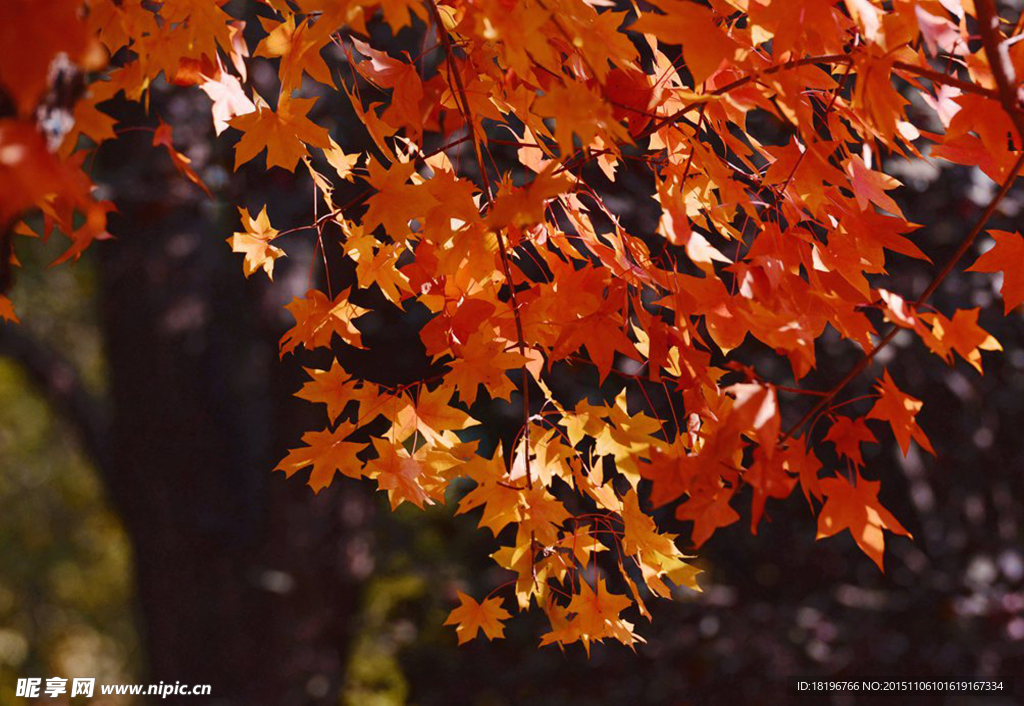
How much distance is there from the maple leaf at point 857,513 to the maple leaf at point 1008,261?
0.30 metres

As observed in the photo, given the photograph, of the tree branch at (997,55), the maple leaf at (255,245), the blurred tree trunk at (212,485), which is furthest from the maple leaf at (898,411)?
the blurred tree trunk at (212,485)

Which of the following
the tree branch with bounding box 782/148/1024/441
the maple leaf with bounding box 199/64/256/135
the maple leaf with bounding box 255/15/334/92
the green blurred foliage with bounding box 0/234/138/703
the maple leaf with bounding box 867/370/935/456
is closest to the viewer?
the tree branch with bounding box 782/148/1024/441

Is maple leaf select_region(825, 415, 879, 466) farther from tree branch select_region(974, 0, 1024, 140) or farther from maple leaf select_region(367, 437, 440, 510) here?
maple leaf select_region(367, 437, 440, 510)

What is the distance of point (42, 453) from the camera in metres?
9.76

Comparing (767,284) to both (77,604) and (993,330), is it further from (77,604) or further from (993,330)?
(77,604)

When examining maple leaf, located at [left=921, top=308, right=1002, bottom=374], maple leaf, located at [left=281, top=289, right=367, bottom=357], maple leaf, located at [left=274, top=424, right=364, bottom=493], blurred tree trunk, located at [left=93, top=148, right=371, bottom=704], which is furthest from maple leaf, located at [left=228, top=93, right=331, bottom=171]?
blurred tree trunk, located at [left=93, top=148, right=371, bottom=704]

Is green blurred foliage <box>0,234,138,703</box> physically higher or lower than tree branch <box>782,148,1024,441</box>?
lower

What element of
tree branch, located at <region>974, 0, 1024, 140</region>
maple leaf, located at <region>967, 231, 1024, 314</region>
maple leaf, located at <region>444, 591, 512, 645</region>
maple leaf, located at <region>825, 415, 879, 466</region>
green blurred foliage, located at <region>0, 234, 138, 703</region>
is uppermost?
tree branch, located at <region>974, 0, 1024, 140</region>

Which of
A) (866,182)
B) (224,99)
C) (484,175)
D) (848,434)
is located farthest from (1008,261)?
(224,99)

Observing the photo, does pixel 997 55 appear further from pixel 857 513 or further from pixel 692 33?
pixel 857 513

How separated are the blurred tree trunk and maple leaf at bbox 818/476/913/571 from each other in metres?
2.29

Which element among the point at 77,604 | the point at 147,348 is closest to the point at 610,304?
the point at 147,348

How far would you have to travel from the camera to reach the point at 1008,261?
1039mm

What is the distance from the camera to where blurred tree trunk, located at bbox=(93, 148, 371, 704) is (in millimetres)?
2971
